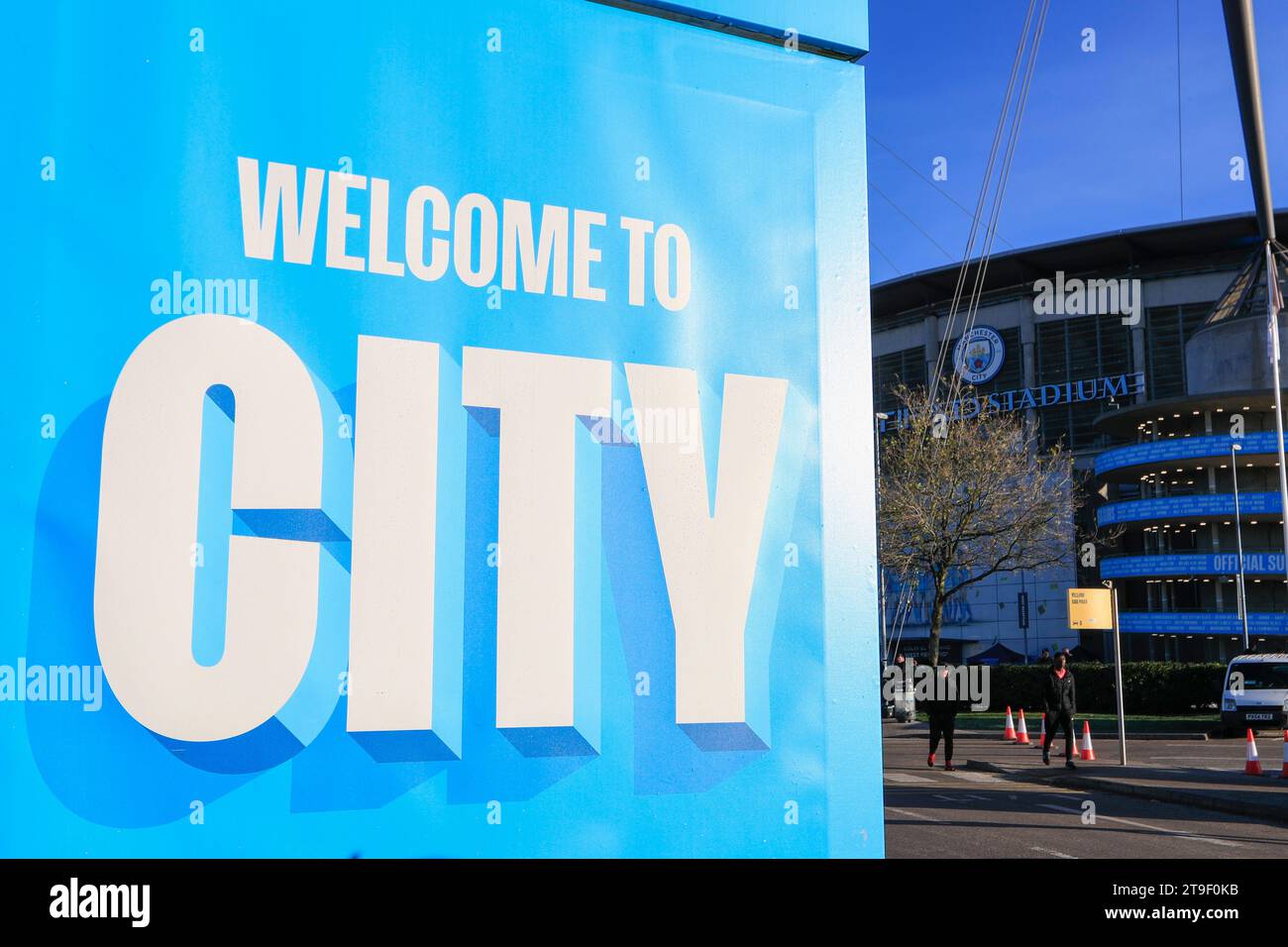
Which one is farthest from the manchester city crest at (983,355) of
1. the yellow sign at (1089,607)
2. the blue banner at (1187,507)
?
the yellow sign at (1089,607)

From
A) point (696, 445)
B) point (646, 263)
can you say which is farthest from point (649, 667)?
point (646, 263)

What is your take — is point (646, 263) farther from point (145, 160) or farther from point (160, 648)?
point (160, 648)

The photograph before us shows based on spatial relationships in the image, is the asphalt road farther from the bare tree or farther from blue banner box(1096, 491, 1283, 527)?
blue banner box(1096, 491, 1283, 527)

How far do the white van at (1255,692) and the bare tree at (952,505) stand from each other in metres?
7.43

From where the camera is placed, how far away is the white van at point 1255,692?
28.8m

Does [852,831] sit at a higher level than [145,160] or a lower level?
lower

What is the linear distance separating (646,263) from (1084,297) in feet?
245

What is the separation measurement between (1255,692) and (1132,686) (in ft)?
32.4

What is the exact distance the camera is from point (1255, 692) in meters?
29.2

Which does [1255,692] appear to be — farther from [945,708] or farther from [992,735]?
[945,708]

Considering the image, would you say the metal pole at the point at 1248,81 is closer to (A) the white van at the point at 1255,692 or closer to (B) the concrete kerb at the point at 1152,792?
(B) the concrete kerb at the point at 1152,792

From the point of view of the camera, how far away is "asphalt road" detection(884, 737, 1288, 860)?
37.4 ft

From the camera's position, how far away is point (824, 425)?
249cm

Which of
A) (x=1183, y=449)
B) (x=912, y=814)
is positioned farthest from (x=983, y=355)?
(x=912, y=814)
